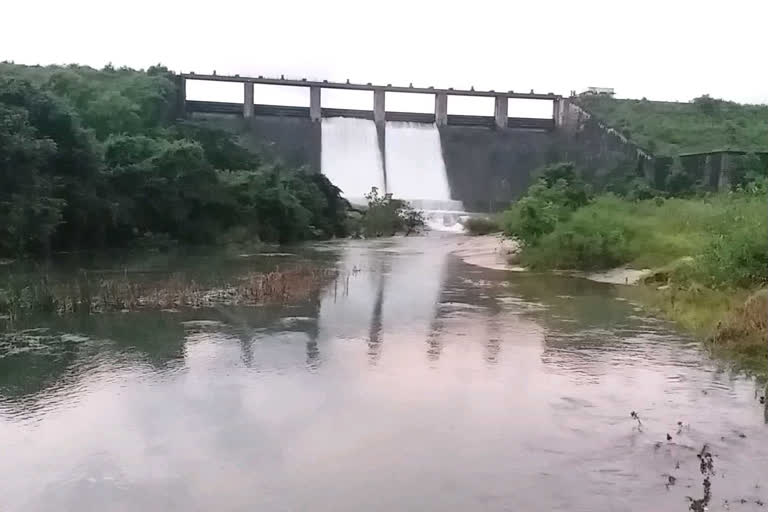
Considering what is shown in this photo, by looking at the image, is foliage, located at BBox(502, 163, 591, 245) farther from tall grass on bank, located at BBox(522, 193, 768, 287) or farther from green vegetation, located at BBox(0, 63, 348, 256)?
green vegetation, located at BBox(0, 63, 348, 256)

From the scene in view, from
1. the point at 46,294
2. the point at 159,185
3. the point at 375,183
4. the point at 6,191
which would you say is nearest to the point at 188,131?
the point at 159,185

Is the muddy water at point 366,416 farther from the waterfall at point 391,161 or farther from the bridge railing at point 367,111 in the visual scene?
the bridge railing at point 367,111

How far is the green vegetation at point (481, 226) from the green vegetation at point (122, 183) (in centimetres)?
619

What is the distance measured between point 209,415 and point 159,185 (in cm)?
1969

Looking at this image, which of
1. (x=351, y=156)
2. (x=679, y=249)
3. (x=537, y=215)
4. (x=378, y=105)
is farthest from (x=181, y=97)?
(x=679, y=249)

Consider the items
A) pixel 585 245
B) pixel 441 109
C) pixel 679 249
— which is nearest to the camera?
pixel 679 249

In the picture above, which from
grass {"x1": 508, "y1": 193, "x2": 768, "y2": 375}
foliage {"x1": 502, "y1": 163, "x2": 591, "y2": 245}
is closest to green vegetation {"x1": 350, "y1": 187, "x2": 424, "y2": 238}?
grass {"x1": 508, "y1": 193, "x2": 768, "y2": 375}

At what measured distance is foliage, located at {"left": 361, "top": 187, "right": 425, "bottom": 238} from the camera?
37.4m

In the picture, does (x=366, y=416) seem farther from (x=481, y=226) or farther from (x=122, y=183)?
(x=481, y=226)

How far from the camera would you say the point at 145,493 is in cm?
463

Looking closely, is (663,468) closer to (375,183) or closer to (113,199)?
(113,199)

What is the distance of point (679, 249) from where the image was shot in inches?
609

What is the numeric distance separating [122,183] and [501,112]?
1116 inches

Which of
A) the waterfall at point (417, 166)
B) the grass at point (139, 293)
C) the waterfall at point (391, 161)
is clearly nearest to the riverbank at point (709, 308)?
the grass at point (139, 293)
